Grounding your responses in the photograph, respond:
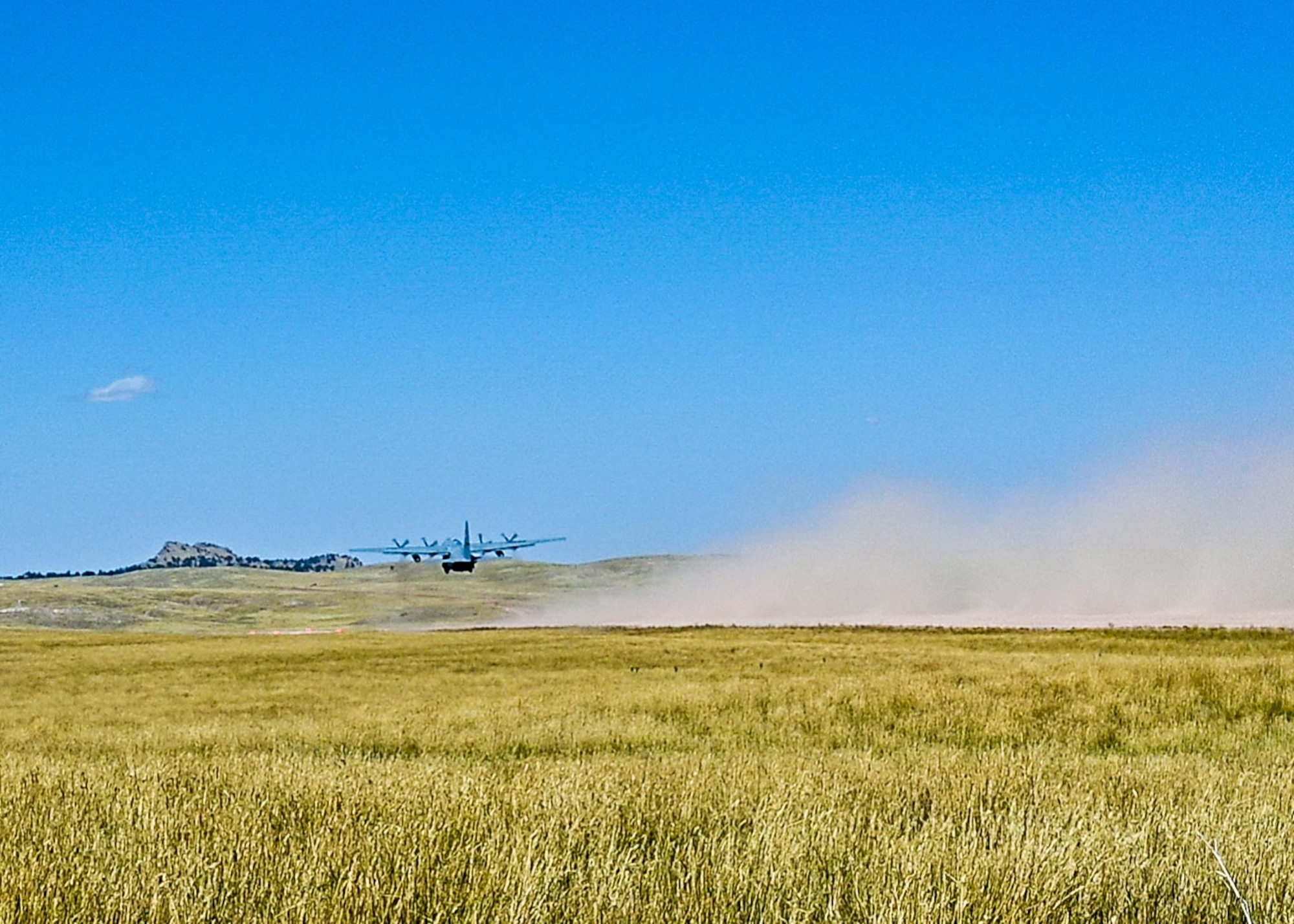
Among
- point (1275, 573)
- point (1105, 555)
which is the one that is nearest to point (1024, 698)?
point (1275, 573)

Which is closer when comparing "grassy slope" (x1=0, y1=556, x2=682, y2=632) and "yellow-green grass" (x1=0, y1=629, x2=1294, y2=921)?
"yellow-green grass" (x1=0, y1=629, x2=1294, y2=921)

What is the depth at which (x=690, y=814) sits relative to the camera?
8641 millimetres

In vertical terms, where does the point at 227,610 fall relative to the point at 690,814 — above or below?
below

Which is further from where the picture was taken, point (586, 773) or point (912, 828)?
point (586, 773)

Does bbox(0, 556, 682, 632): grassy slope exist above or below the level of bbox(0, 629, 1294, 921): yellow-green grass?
below

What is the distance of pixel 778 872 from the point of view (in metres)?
6.47

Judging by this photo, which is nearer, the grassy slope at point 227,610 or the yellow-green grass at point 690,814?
the yellow-green grass at point 690,814

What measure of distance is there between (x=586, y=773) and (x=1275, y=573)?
93.8 metres

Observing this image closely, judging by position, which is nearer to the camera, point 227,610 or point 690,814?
point 690,814

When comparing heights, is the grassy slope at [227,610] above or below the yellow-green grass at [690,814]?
below

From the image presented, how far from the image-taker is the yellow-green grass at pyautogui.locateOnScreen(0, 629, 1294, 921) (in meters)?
6.05

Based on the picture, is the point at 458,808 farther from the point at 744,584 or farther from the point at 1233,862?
the point at 744,584

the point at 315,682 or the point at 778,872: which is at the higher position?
the point at 778,872

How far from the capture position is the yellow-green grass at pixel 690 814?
605 centimetres
